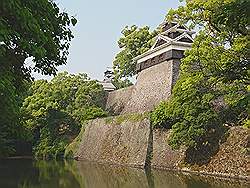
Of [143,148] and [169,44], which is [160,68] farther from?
[143,148]

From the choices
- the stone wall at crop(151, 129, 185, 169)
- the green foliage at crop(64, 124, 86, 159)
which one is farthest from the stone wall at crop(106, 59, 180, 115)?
the stone wall at crop(151, 129, 185, 169)

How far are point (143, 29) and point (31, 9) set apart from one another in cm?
3450

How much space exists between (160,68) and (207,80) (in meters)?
12.2

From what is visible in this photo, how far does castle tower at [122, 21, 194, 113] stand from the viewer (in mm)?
25297

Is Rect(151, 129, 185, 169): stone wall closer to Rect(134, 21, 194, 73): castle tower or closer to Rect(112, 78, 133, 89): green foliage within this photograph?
Rect(134, 21, 194, 73): castle tower

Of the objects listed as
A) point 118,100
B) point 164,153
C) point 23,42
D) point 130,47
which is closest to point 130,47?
point 130,47

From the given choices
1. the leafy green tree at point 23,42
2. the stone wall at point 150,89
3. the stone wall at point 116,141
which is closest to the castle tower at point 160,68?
the stone wall at point 150,89

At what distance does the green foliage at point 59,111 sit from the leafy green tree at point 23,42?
26003 millimetres

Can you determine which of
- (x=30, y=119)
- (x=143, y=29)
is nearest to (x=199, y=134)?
(x=30, y=119)

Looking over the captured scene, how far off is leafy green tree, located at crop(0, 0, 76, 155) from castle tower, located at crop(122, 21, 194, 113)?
1981 centimetres

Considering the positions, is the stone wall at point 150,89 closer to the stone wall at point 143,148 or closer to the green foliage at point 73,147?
the stone wall at point 143,148

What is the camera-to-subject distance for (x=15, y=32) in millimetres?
3875

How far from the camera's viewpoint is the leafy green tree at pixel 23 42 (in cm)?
375

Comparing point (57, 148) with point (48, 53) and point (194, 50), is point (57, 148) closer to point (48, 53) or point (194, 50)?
point (194, 50)
